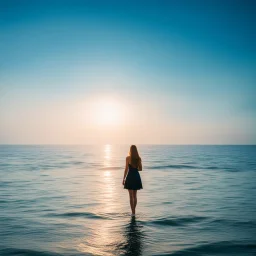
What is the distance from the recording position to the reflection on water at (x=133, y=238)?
6613 mm

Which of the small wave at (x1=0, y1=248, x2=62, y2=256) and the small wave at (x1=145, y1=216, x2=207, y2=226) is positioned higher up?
the small wave at (x1=0, y1=248, x2=62, y2=256)

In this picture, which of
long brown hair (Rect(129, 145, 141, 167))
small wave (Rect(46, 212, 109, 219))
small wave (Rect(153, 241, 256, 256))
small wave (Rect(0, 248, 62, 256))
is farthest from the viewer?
small wave (Rect(46, 212, 109, 219))

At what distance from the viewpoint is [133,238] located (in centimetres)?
759

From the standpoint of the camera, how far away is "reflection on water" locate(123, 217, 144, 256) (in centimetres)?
661

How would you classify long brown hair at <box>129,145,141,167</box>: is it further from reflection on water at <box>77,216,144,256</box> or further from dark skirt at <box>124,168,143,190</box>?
reflection on water at <box>77,216,144,256</box>

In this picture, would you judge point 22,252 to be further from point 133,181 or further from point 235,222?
point 235,222

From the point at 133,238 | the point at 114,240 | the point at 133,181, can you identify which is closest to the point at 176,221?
the point at 133,181

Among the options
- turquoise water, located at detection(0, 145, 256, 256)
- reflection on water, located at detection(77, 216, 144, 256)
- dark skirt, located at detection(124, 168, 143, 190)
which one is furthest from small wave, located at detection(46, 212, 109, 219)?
dark skirt, located at detection(124, 168, 143, 190)

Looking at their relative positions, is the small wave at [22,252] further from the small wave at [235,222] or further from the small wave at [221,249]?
the small wave at [235,222]

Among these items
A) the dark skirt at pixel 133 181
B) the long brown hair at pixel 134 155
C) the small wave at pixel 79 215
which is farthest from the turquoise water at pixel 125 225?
the long brown hair at pixel 134 155

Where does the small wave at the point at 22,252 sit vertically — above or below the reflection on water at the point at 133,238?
above

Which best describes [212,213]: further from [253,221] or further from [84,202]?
[84,202]

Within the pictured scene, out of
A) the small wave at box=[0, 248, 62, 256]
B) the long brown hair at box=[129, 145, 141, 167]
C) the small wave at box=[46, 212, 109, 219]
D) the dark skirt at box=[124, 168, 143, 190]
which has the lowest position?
the small wave at box=[46, 212, 109, 219]

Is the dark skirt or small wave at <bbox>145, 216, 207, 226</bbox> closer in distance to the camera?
small wave at <bbox>145, 216, 207, 226</bbox>
